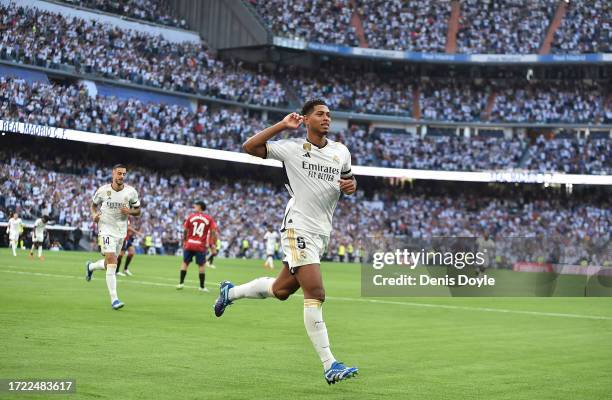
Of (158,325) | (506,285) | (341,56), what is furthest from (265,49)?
(158,325)

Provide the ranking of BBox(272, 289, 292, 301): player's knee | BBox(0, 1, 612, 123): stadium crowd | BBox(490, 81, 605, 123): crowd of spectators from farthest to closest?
1. BBox(490, 81, 605, 123): crowd of spectators
2. BBox(0, 1, 612, 123): stadium crowd
3. BBox(272, 289, 292, 301): player's knee

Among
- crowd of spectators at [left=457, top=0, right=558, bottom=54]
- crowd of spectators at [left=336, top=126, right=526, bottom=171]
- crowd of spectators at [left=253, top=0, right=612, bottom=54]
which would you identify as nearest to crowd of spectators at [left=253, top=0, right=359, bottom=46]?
crowd of spectators at [left=253, top=0, right=612, bottom=54]

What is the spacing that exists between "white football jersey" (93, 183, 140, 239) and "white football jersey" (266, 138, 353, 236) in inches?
319

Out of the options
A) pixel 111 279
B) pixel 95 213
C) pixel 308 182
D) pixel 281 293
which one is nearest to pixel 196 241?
pixel 95 213

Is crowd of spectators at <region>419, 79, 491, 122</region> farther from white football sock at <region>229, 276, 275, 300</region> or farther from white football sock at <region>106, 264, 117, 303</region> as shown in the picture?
white football sock at <region>229, 276, 275, 300</region>

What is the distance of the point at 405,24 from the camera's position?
74688 millimetres

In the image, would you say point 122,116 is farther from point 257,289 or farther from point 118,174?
point 257,289

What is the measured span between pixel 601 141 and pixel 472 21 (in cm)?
1512

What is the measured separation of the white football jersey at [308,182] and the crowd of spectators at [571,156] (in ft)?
202

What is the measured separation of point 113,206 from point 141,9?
166 ft

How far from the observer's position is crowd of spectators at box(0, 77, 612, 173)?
172 ft

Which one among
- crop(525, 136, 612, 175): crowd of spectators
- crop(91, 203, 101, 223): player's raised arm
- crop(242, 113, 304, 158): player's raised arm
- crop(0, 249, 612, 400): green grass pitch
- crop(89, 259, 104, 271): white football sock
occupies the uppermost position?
crop(525, 136, 612, 175): crowd of spectators

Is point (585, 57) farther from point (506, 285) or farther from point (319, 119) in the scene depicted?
point (319, 119)

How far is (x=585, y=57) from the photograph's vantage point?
2744 inches
